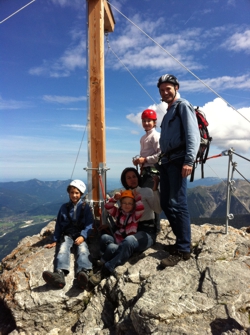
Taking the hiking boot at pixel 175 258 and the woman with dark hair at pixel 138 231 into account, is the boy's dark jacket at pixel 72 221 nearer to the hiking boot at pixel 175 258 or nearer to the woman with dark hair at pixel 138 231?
the woman with dark hair at pixel 138 231

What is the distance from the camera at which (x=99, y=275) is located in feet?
15.1

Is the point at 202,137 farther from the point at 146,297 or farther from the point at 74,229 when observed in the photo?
the point at 74,229

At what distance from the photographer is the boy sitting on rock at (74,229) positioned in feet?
15.7

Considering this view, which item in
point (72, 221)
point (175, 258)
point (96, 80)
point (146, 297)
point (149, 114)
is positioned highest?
point (96, 80)

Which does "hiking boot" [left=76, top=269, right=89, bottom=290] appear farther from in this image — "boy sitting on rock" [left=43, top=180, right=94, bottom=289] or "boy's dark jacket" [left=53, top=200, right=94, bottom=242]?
"boy's dark jacket" [left=53, top=200, right=94, bottom=242]

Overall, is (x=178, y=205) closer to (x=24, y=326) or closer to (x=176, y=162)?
(x=176, y=162)

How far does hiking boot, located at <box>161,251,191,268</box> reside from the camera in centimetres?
439

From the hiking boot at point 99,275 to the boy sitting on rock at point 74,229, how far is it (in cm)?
23

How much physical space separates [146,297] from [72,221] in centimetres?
297

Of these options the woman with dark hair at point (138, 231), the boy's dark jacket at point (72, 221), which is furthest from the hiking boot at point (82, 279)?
the boy's dark jacket at point (72, 221)

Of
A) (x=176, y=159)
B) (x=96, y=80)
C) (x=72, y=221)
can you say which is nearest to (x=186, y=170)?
(x=176, y=159)

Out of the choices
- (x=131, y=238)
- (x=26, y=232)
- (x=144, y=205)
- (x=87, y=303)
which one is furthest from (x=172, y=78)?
(x=26, y=232)

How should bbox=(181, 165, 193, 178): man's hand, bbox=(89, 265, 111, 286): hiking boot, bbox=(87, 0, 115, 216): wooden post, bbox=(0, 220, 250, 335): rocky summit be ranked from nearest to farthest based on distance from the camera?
bbox=(0, 220, 250, 335): rocky summit → bbox=(181, 165, 193, 178): man's hand → bbox=(89, 265, 111, 286): hiking boot → bbox=(87, 0, 115, 216): wooden post

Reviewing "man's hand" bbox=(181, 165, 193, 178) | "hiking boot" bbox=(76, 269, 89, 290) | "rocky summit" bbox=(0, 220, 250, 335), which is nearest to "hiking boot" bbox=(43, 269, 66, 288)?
"rocky summit" bbox=(0, 220, 250, 335)
